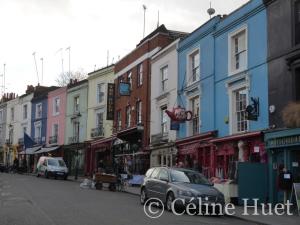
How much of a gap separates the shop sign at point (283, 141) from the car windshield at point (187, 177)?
3411 millimetres

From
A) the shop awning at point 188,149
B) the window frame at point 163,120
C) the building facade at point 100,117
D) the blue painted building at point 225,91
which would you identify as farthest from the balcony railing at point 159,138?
the building facade at point 100,117

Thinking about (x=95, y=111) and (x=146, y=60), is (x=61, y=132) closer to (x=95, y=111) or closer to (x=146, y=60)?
(x=95, y=111)

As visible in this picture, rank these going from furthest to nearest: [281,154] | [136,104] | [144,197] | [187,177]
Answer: [136,104], [281,154], [144,197], [187,177]

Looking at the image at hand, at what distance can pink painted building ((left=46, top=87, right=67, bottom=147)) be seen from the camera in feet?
176

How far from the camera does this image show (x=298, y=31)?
21.1 m

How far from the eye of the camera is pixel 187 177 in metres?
19.3

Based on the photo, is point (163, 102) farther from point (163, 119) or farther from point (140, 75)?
point (140, 75)

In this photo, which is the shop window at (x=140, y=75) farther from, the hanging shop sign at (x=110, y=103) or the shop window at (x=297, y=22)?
the shop window at (x=297, y=22)

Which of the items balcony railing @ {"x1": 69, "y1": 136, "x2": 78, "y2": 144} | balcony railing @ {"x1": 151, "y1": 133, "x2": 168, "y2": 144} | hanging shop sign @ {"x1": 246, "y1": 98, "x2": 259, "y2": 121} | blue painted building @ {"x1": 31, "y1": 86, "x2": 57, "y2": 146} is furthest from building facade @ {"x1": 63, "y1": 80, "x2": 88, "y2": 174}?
hanging shop sign @ {"x1": 246, "y1": 98, "x2": 259, "y2": 121}

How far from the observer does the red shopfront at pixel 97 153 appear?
142ft

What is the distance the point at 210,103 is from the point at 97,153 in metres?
20.6

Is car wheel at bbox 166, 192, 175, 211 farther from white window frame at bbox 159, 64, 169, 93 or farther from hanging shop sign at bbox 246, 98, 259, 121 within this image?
white window frame at bbox 159, 64, 169, 93

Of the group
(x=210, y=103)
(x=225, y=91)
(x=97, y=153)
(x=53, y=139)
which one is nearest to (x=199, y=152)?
(x=210, y=103)

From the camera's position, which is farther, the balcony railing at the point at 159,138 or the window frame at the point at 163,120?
the window frame at the point at 163,120
